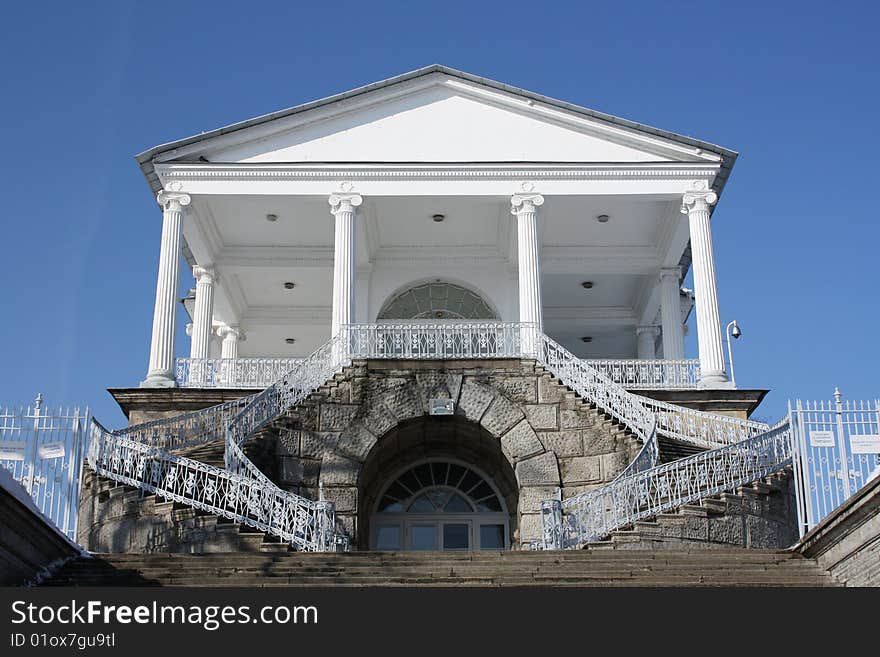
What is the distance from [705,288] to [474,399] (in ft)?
25.6

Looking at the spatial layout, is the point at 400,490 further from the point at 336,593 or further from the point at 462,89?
the point at 336,593

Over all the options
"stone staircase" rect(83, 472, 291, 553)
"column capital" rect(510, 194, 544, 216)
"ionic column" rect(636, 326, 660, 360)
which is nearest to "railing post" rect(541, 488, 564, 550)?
"stone staircase" rect(83, 472, 291, 553)

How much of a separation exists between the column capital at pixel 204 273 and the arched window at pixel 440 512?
10.7 meters

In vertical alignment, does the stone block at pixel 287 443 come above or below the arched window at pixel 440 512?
above

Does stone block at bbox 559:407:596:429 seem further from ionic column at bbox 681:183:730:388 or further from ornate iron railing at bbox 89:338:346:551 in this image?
ionic column at bbox 681:183:730:388

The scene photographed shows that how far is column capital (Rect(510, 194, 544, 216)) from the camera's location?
1099 inches

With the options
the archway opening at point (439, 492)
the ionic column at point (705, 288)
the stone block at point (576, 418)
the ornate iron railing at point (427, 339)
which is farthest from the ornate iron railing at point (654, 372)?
the archway opening at point (439, 492)

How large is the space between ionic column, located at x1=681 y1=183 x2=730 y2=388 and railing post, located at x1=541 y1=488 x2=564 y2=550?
918cm

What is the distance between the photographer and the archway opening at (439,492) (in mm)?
22031

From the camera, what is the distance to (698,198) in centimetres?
2822

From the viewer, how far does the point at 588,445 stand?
2112cm

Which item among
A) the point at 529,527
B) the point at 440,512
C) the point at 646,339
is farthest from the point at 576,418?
the point at 646,339

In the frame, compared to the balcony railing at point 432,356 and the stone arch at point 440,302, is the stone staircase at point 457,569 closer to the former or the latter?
the balcony railing at point 432,356

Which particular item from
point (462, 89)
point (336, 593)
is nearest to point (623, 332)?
point (462, 89)
